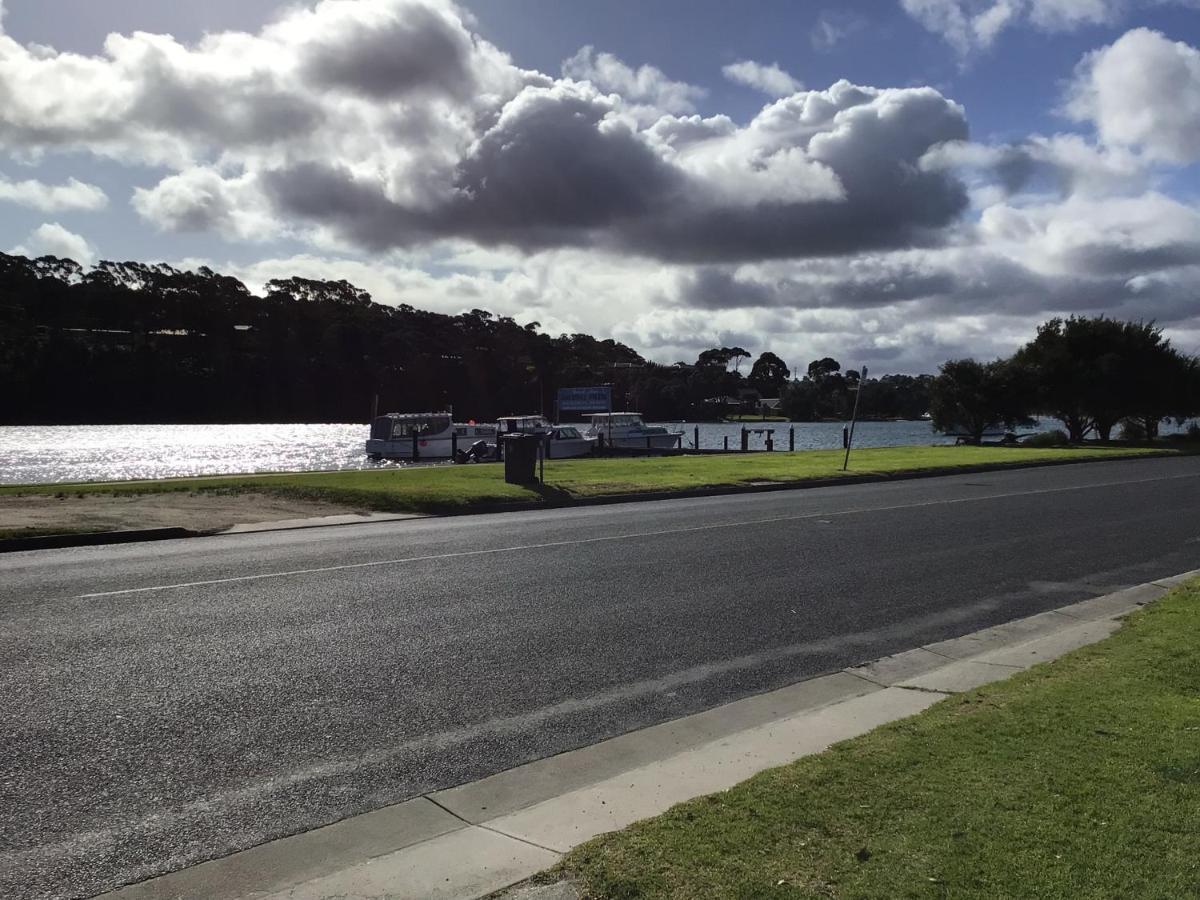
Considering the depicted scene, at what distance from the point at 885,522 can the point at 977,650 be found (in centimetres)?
789

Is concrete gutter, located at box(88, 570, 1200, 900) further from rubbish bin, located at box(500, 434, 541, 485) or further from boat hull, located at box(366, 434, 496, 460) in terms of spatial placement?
boat hull, located at box(366, 434, 496, 460)

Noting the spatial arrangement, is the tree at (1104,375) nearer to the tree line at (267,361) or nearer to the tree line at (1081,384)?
the tree line at (1081,384)

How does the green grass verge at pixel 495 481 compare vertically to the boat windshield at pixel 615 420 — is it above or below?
below

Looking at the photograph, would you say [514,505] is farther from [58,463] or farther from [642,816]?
[58,463]

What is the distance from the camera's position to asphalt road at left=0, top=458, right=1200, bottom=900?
4434 mm

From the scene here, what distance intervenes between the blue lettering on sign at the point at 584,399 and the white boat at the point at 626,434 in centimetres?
941

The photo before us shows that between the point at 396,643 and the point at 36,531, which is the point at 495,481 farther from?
the point at 396,643

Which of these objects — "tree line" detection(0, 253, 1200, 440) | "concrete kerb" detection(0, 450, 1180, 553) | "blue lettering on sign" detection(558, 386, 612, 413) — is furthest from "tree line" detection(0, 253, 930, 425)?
"concrete kerb" detection(0, 450, 1180, 553)

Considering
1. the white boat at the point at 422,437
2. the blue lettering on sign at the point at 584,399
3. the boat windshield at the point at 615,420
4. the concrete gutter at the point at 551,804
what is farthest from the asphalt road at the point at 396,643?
the blue lettering on sign at the point at 584,399

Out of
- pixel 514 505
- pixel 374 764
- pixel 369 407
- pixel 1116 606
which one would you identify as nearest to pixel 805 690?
pixel 374 764

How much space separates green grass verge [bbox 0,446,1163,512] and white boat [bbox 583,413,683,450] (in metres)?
19.7

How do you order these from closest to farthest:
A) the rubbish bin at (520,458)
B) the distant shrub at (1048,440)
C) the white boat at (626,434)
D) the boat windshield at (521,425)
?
1. the rubbish bin at (520,458)
2. the boat windshield at (521,425)
3. the distant shrub at (1048,440)
4. the white boat at (626,434)

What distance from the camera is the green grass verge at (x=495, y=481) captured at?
18.2 meters

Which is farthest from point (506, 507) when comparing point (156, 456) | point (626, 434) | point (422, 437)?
point (156, 456)
